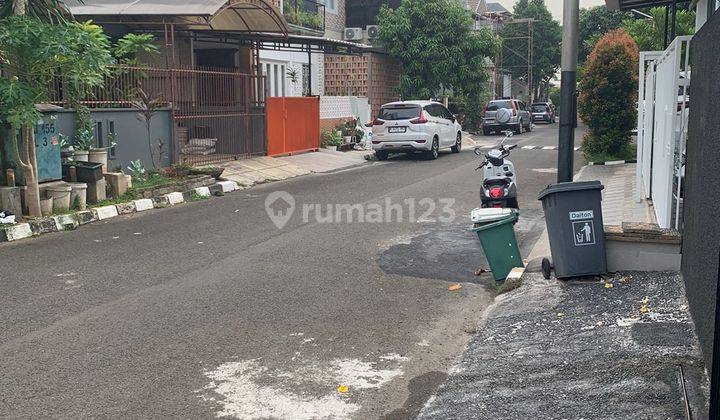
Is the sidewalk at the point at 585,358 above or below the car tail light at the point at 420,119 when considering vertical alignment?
below

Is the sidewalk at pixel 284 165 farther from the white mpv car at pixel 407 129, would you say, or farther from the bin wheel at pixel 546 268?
the bin wheel at pixel 546 268

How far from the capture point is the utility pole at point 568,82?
8.16 meters

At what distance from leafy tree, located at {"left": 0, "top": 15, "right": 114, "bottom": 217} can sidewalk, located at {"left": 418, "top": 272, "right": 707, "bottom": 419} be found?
7.52 metres

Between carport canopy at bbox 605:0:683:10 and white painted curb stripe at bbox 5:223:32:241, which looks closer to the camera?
white painted curb stripe at bbox 5:223:32:241

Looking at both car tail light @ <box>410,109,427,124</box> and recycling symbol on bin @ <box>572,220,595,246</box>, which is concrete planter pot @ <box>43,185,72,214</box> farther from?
car tail light @ <box>410,109,427,124</box>

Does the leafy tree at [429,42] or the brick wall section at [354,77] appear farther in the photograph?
the leafy tree at [429,42]

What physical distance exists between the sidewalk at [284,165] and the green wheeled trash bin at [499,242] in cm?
948

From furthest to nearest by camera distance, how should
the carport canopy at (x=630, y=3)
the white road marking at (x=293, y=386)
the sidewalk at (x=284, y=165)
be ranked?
the sidewalk at (x=284, y=165), the carport canopy at (x=630, y=3), the white road marking at (x=293, y=386)

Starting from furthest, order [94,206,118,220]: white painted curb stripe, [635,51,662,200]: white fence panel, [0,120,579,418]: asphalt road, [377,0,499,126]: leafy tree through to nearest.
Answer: [377,0,499,126]: leafy tree
[94,206,118,220]: white painted curb stripe
[635,51,662,200]: white fence panel
[0,120,579,418]: asphalt road

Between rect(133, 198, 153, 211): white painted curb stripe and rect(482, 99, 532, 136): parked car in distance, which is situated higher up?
rect(482, 99, 532, 136): parked car in distance

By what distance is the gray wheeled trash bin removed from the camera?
6.95 m

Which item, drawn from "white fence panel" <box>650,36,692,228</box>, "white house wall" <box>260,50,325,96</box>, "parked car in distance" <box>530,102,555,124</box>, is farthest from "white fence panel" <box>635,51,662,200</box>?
"parked car in distance" <box>530,102,555,124</box>

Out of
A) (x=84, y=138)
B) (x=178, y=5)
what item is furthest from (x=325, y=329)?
(x=178, y=5)

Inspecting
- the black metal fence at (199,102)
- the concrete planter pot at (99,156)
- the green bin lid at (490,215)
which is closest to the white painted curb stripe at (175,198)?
the concrete planter pot at (99,156)
